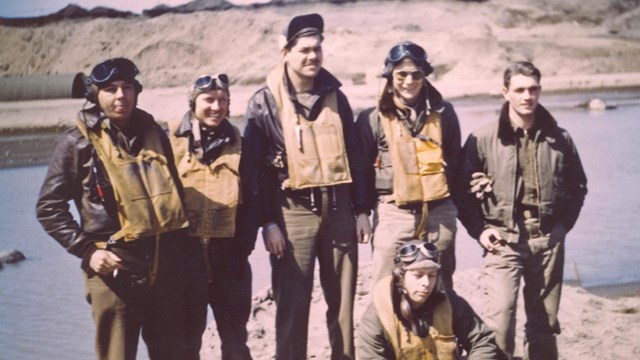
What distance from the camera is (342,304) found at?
4.38m

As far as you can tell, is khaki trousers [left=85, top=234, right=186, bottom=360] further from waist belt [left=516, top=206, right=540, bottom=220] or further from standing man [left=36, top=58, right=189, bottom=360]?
waist belt [left=516, top=206, right=540, bottom=220]

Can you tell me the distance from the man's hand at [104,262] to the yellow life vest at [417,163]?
1609 mm

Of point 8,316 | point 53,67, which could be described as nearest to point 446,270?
point 8,316

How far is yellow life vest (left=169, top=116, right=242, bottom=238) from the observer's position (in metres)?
4.11

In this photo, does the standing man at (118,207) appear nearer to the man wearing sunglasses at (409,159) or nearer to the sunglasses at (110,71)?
the sunglasses at (110,71)

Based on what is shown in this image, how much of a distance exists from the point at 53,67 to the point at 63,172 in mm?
46577

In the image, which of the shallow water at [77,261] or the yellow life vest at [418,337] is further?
the shallow water at [77,261]

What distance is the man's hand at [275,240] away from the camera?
4.32 m

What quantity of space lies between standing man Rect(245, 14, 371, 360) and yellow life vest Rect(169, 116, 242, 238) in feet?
0.65

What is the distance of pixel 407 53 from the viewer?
430 centimetres

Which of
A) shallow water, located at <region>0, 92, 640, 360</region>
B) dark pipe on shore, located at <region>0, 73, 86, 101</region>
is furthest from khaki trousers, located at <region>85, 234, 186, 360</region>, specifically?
dark pipe on shore, located at <region>0, 73, 86, 101</region>

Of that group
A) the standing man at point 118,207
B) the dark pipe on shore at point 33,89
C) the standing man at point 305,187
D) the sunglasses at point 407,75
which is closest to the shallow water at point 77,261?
the standing man at point 305,187

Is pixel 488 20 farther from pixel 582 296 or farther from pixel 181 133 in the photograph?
pixel 181 133

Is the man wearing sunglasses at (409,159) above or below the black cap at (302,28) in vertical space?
below
